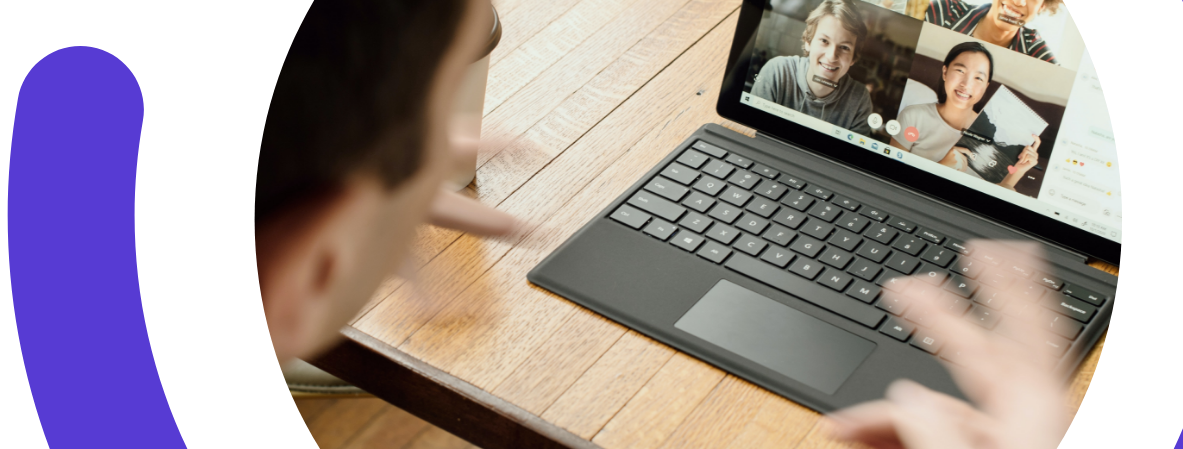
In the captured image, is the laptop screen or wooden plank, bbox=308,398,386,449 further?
wooden plank, bbox=308,398,386,449

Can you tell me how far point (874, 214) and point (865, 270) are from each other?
7cm

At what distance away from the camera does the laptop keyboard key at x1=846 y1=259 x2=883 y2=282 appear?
689 millimetres

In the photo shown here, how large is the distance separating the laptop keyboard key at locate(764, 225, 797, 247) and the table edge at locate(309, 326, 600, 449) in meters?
0.23

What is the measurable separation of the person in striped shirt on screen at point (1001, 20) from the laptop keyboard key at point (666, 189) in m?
0.22

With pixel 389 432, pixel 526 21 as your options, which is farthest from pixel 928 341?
pixel 389 432

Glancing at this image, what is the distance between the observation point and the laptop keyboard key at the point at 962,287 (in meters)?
0.67

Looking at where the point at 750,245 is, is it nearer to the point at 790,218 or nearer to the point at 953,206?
the point at 790,218

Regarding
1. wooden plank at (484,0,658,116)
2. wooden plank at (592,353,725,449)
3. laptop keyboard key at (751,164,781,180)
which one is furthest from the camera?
wooden plank at (484,0,658,116)

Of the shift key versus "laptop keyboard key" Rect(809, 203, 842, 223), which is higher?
"laptop keyboard key" Rect(809, 203, 842, 223)

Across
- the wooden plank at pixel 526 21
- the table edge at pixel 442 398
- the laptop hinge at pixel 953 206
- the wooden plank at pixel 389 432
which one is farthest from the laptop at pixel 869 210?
the wooden plank at pixel 389 432

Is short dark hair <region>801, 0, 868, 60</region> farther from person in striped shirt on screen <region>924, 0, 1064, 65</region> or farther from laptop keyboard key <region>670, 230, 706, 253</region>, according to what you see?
laptop keyboard key <region>670, 230, 706, 253</region>

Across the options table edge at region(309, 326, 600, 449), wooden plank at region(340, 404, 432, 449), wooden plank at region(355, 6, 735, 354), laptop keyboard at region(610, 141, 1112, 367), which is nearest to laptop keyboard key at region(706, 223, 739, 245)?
laptop keyboard at region(610, 141, 1112, 367)

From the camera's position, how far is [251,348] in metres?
0.49

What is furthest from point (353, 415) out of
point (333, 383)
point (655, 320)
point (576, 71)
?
point (655, 320)
